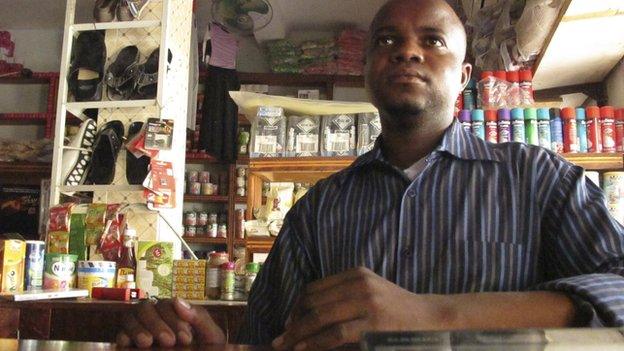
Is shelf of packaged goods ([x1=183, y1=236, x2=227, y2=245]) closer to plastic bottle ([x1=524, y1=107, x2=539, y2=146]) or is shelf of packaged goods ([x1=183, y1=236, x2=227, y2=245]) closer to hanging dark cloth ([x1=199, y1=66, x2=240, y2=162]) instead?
hanging dark cloth ([x1=199, y1=66, x2=240, y2=162])

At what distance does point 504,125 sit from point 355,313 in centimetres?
200


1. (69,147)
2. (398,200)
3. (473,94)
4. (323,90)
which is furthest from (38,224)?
(398,200)

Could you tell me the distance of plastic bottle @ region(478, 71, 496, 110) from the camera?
2.56 metres

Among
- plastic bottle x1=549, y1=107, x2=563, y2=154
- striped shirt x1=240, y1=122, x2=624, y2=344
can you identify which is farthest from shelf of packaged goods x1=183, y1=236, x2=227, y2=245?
striped shirt x1=240, y1=122, x2=624, y2=344

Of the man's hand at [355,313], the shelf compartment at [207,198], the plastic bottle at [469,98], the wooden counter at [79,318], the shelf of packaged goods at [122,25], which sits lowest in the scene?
the wooden counter at [79,318]

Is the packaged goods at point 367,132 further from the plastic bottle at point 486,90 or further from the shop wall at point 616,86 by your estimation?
the shop wall at point 616,86

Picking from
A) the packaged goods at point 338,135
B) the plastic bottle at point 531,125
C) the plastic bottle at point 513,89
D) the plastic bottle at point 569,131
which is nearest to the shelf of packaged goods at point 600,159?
the plastic bottle at point 569,131

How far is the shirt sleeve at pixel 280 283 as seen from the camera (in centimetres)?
109

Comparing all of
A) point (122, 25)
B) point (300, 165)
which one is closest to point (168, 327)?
point (300, 165)

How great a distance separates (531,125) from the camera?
2.43 meters

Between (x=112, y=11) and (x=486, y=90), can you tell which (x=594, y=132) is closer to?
(x=486, y=90)

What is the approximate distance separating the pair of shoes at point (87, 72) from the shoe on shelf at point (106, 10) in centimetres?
17

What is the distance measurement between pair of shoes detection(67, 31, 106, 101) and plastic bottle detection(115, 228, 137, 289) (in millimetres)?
1024

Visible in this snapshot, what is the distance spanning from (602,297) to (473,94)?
2093mm
